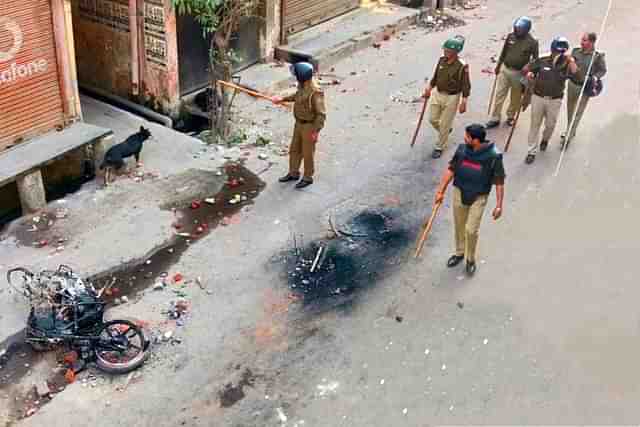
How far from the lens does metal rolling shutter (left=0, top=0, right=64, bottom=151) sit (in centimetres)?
844

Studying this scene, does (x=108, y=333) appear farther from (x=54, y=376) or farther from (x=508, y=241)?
(x=508, y=241)

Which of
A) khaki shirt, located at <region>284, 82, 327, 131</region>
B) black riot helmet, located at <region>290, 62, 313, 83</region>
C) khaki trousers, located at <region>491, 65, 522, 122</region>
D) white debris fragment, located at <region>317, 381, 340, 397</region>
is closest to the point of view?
white debris fragment, located at <region>317, 381, 340, 397</region>

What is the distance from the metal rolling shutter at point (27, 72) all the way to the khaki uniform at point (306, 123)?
120 inches

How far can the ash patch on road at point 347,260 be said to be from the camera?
7617 millimetres

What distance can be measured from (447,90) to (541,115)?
1.32 m

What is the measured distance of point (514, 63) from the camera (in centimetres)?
1048

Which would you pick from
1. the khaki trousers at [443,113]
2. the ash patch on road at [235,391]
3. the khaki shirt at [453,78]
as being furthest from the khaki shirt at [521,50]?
the ash patch on road at [235,391]

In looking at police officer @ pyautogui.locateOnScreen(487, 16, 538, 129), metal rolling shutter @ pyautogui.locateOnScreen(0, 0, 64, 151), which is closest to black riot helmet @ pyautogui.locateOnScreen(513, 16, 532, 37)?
police officer @ pyautogui.locateOnScreen(487, 16, 538, 129)

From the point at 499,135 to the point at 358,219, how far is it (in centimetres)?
331

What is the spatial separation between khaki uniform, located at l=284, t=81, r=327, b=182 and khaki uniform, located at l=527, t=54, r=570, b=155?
2.97 m

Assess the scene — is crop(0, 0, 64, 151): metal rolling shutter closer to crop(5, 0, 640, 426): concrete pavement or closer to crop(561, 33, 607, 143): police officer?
crop(5, 0, 640, 426): concrete pavement

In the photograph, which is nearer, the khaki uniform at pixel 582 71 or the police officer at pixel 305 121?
the police officer at pixel 305 121

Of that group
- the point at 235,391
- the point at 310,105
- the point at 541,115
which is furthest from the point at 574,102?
the point at 235,391

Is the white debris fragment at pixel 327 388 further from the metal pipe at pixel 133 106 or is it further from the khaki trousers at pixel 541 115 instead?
the metal pipe at pixel 133 106
